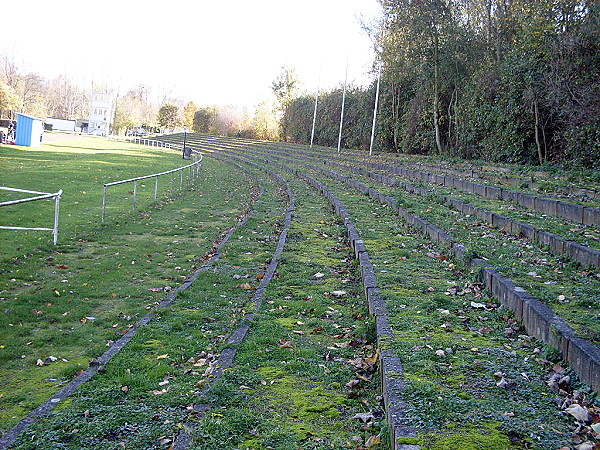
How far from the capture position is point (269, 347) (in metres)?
5.27

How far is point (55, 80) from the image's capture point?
144 m

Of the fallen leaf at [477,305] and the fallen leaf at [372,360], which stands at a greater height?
the fallen leaf at [477,305]

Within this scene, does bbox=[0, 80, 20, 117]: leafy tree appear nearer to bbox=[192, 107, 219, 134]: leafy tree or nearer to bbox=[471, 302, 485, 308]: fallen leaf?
bbox=[192, 107, 219, 134]: leafy tree

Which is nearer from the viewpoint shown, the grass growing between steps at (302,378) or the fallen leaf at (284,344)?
the grass growing between steps at (302,378)

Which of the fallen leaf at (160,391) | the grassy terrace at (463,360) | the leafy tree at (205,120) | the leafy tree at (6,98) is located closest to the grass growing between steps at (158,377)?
the fallen leaf at (160,391)

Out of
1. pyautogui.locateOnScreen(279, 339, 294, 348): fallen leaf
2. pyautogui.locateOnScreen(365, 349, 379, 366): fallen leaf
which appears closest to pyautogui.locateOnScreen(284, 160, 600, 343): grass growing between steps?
pyautogui.locateOnScreen(365, 349, 379, 366): fallen leaf

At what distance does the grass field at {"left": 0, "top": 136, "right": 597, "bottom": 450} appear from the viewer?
12.0 ft

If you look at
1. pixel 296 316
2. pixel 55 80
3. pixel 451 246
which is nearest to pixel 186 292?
pixel 296 316

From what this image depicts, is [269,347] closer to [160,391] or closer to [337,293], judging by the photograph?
[160,391]

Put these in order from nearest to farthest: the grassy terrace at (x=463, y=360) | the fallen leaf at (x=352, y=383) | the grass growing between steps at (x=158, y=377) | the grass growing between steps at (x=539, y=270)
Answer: the grassy terrace at (x=463, y=360) < the grass growing between steps at (x=158, y=377) < the fallen leaf at (x=352, y=383) < the grass growing between steps at (x=539, y=270)

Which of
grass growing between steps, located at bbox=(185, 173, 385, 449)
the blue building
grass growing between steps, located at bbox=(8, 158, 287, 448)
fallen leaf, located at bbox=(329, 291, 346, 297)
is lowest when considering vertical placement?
grass growing between steps, located at bbox=(8, 158, 287, 448)

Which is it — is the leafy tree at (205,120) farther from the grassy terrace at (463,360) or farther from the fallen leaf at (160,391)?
the fallen leaf at (160,391)

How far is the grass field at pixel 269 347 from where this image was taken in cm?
364

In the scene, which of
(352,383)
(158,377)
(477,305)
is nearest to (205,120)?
(477,305)
